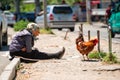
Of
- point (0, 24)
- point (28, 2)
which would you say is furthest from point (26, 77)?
point (28, 2)

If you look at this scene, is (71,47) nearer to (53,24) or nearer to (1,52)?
(1,52)

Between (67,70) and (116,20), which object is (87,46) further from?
(116,20)

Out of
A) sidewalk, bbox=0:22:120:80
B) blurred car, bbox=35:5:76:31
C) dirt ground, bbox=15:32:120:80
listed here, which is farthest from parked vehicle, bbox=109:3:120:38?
sidewalk, bbox=0:22:120:80

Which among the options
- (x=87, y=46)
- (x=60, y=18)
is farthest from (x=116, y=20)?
(x=87, y=46)

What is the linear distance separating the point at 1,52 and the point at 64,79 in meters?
8.27

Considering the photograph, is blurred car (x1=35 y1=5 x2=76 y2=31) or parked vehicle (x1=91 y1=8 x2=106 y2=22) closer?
blurred car (x1=35 y1=5 x2=76 y2=31)

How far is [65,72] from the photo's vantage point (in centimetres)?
1179

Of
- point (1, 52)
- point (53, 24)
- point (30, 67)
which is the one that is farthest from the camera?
point (53, 24)

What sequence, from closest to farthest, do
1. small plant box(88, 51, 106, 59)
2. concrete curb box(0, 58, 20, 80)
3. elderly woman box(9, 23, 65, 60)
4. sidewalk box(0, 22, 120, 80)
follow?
concrete curb box(0, 58, 20, 80), sidewalk box(0, 22, 120, 80), elderly woman box(9, 23, 65, 60), small plant box(88, 51, 106, 59)

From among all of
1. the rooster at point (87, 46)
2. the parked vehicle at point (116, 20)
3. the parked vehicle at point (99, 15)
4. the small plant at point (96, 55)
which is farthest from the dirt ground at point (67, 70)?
the parked vehicle at point (99, 15)

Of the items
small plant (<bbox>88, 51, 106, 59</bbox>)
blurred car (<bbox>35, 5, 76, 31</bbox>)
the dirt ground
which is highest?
the dirt ground

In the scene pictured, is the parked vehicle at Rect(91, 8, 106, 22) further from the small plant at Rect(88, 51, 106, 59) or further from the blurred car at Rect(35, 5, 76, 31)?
the small plant at Rect(88, 51, 106, 59)

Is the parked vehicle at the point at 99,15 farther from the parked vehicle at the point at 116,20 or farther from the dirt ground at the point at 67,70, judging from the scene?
the dirt ground at the point at 67,70

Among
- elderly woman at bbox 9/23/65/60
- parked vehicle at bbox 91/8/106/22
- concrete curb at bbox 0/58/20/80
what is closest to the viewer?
concrete curb at bbox 0/58/20/80
